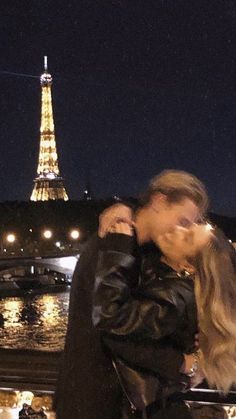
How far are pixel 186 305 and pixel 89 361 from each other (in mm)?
312

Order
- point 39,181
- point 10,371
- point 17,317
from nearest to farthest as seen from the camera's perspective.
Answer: point 10,371
point 17,317
point 39,181

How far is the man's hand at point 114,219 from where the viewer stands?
2.34m

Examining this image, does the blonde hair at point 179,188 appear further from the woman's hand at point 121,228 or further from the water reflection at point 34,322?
the water reflection at point 34,322

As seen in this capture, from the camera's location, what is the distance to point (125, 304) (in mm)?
2227

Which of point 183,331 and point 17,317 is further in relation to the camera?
point 17,317

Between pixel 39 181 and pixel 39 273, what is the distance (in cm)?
1863

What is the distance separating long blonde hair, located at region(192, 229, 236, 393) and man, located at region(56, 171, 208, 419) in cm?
8

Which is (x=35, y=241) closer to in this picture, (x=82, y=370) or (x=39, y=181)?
(x=39, y=181)

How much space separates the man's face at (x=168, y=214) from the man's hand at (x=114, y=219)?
0.07 metres

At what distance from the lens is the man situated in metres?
2.34

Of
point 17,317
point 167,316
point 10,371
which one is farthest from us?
point 17,317

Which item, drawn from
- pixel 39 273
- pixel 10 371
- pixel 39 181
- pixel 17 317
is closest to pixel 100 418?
pixel 10 371

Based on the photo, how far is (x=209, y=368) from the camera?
7.38ft

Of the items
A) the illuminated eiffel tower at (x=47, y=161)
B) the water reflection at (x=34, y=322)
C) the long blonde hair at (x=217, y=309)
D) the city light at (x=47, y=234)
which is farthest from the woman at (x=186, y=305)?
the illuminated eiffel tower at (x=47, y=161)
